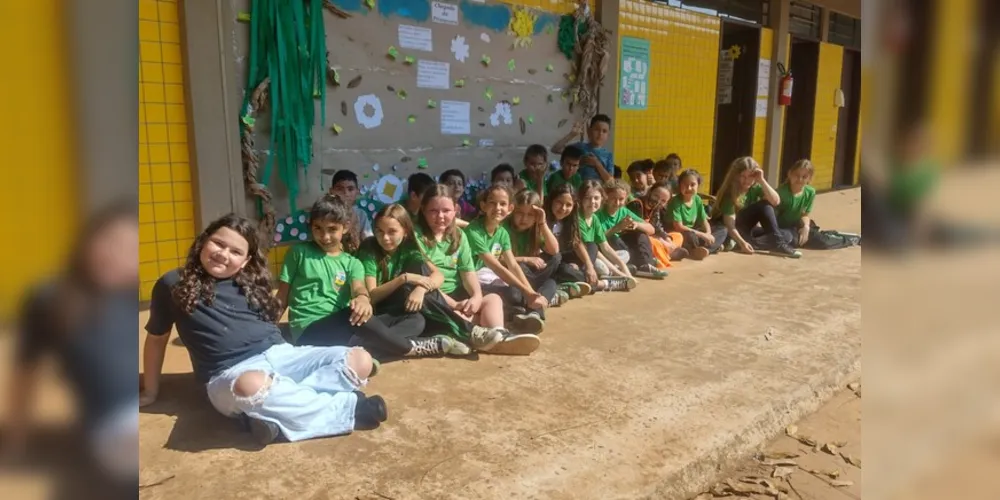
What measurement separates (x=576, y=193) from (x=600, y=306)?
1.04 meters

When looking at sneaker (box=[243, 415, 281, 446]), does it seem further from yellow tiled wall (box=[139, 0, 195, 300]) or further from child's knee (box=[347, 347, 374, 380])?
yellow tiled wall (box=[139, 0, 195, 300])

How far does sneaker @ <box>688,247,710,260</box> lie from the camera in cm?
604

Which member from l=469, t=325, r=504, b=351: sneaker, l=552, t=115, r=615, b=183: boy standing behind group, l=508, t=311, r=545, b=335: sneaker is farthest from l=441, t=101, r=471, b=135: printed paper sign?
l=469, t=325, r=504, b=351: sneaker

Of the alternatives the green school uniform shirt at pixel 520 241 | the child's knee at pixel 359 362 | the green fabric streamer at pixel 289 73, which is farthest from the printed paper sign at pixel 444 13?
the child's knee at pixel 359 362

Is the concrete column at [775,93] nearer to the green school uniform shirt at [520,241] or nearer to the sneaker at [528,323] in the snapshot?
the green school uniform shirt at [520,241]

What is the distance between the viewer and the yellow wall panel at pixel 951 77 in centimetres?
68

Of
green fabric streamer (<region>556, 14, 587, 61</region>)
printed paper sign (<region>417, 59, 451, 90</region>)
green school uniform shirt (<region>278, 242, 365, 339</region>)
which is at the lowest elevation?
green school uniform shirt (<region>278, 242, 365, 339</region>)

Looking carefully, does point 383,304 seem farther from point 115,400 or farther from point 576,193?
point 115,400

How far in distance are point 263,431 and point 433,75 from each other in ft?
11.9

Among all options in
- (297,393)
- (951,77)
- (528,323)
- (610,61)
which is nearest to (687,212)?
(610,61)

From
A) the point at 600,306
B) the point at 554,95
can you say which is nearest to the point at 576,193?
the point at 600,306

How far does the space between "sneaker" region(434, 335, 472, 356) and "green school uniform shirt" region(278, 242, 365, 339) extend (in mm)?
520

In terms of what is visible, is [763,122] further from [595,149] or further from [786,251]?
[595,149]

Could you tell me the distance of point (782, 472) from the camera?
2.64 m
